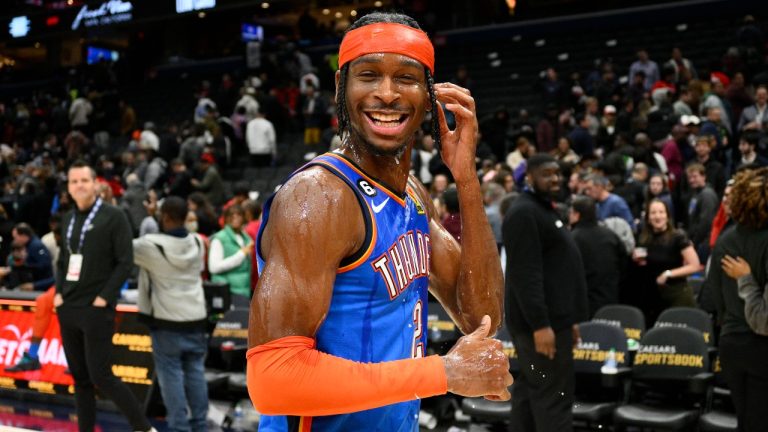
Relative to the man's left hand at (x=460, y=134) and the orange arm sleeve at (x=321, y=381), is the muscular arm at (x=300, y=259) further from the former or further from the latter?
the man's left hand at (x=460, y=134)

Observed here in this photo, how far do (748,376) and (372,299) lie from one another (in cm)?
376

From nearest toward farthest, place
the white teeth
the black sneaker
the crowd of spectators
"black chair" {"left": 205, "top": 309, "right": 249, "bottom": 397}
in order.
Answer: the white teeth < the crowd of spectators < "black chair" {"left": 205, "top": 309, "right": 249, "bottom": 397} < the black sneaker

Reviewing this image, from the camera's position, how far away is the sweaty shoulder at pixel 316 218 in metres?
1.90

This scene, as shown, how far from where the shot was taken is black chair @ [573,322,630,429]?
6.68 meters

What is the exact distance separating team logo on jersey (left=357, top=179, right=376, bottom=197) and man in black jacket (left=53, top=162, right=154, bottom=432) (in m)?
4.88

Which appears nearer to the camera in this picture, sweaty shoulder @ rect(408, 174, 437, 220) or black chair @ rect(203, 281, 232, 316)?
sweaty shoulder @ rect(408, 174, 437, 220)

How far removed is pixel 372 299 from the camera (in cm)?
202

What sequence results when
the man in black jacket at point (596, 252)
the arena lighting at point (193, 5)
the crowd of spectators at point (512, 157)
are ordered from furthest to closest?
the arena lighting at point (193, 5), the crowd of spectators at point (512, 157), the man in black jacket at point (596, 252)

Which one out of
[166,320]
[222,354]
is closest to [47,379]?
[222,354]

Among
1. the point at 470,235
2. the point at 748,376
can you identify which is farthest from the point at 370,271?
the point at 748,376

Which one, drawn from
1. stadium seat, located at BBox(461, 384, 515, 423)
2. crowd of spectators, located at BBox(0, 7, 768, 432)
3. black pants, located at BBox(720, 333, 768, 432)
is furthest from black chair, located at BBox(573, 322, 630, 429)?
black pants, located at BBox(720, 333, 768, 432)

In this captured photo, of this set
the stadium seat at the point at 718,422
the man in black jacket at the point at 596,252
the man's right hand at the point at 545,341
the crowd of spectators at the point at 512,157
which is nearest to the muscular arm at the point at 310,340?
the crowd of spectators at the point at 512,157

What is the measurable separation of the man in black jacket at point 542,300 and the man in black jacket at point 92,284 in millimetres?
2768

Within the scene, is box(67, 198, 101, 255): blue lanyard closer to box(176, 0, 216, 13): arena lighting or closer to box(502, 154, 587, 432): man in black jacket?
box(502, 154, 587, 432): man in black jacket
